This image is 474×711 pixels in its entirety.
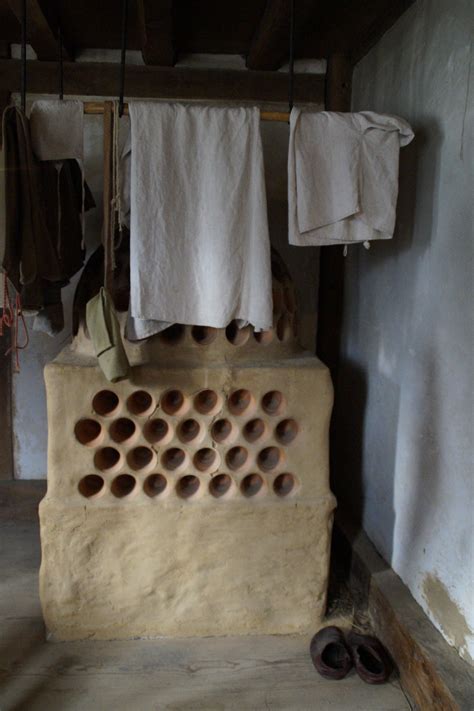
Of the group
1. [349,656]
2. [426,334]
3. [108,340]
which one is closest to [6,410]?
[108,340]

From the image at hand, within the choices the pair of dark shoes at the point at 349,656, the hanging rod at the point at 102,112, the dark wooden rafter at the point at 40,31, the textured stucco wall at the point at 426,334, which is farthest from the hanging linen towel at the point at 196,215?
the pair of dark shoes at the point at 349,656

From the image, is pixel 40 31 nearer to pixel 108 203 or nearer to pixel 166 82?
pixel 166 82

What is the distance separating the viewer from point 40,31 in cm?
254

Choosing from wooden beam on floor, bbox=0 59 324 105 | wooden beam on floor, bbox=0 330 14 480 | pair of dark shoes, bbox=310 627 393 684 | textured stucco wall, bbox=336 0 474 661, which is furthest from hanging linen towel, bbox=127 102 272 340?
wooden beam on floor, bbox=0 330 14 480

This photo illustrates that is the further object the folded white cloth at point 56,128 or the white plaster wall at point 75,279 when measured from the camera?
the white plaster wall at point 75,279

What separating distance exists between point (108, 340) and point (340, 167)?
3.14 ft

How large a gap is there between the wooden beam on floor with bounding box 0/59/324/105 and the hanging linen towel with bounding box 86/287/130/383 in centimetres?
145

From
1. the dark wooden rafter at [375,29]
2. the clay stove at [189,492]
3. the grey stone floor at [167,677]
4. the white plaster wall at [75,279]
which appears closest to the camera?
the grey stone floor at [167,677]

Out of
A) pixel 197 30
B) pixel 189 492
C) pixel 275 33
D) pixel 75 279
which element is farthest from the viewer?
pixel 75 279

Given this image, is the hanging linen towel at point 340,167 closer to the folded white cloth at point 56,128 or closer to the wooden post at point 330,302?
the folded white cloth at point 56,128

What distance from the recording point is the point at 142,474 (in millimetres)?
2201

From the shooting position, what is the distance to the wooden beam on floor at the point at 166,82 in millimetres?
2848

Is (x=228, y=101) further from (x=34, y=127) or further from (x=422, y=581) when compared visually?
(x=422, y=581)

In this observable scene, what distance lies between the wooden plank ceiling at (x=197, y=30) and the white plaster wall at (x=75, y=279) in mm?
132
